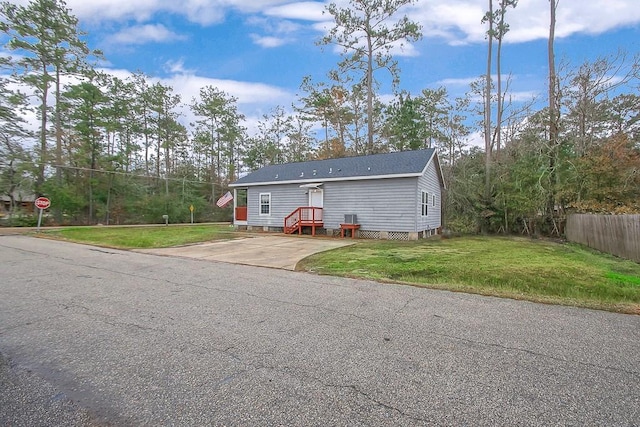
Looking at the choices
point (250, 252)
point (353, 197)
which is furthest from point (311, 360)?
point (353, 197)

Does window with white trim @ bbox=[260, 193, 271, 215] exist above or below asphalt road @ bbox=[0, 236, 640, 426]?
above

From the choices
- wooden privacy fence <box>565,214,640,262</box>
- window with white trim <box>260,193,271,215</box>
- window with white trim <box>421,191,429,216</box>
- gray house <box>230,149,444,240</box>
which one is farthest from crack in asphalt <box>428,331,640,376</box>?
window with white trim <box>260,193,271,215</box>

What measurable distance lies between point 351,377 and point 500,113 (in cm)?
2287

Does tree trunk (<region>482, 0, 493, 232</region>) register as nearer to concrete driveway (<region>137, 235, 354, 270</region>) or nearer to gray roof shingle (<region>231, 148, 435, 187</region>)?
gray roof shingle (<region>231, 148, 435, 187</region>)

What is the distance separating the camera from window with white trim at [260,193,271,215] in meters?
18.0

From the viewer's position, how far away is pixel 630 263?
8.30m

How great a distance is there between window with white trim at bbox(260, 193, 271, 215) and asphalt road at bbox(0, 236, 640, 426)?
42.6 ft

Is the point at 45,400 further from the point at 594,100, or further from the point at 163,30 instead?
the point at 594,100

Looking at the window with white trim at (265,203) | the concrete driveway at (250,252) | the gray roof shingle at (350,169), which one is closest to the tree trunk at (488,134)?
the gray roof shingle at (350,169)

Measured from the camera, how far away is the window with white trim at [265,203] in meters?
18.0

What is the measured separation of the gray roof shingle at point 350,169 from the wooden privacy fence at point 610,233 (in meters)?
6.37

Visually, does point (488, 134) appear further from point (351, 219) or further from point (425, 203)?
point (351, 219)

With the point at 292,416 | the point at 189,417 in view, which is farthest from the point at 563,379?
the point at 189,417

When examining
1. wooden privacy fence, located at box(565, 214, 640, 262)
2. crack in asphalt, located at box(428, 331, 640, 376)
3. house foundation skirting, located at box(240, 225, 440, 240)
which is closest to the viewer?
crack in asphalt, located at box(428, 331, 640, 376)
